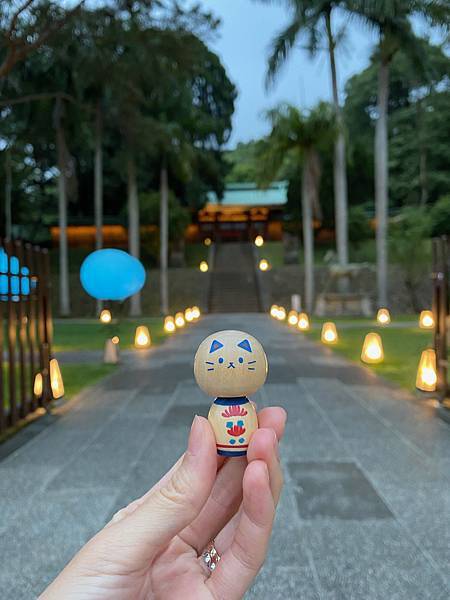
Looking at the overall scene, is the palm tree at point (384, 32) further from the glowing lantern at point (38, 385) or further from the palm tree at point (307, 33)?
the glowing lantern at point (38, 385)

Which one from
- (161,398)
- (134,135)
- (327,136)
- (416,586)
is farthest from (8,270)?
(327,136)

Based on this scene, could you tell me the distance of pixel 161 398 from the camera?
27.2 feet

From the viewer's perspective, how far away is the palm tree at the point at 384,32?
70.9ft

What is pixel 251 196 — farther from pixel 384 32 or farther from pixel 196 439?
pixel 196 439

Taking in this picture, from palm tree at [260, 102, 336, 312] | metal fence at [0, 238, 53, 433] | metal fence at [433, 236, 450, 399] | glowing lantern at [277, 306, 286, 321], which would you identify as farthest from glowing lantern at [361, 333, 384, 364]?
palm tree at [260, 102, 336, 312]

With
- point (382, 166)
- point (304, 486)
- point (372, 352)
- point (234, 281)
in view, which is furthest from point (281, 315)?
point (304, 486)

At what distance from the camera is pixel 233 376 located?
1.50m

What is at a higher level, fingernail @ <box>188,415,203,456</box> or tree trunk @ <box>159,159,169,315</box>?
tree trunk @ <box>159,159,169,315</box>

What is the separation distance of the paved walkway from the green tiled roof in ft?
127

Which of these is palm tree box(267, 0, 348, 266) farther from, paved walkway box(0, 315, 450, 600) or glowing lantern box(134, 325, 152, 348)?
paved walkway box(0, 315, 450, 600)

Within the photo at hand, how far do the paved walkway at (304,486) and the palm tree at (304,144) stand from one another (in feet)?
65.8

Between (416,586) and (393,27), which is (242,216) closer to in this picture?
(393,27)

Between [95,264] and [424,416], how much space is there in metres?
4.98

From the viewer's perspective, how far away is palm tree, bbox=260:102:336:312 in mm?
26328
